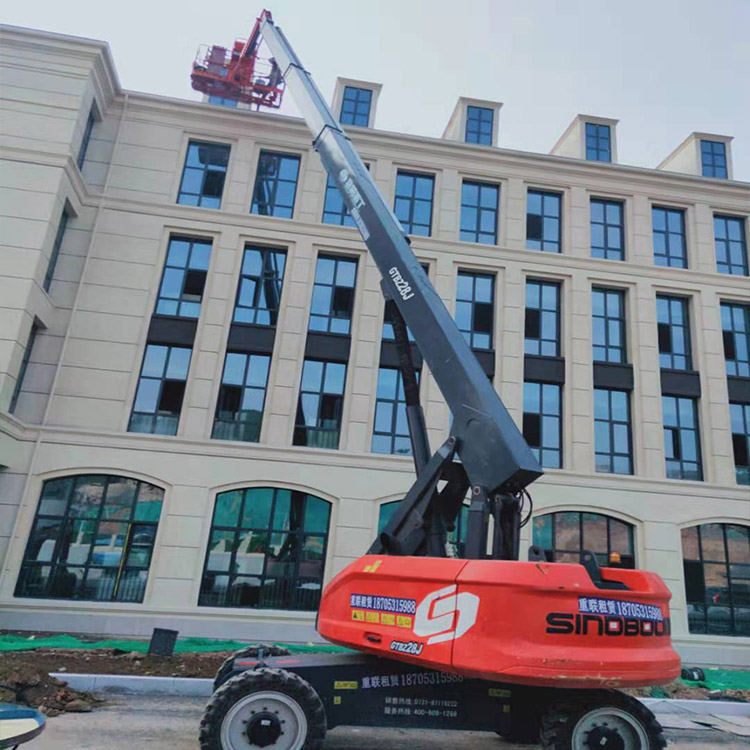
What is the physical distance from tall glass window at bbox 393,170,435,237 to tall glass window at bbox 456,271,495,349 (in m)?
2.13

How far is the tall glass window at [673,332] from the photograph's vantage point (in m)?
17.7

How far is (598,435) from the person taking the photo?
16.7m

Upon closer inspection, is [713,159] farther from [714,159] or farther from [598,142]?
[598,142]

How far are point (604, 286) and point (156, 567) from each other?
15812 mm

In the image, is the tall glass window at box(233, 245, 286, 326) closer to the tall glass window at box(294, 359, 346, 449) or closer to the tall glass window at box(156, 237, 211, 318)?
the tall glass window at box(156, 237, 211, 318)

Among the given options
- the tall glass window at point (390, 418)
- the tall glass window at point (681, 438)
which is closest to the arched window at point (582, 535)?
the tall glass window at point (681, 438)

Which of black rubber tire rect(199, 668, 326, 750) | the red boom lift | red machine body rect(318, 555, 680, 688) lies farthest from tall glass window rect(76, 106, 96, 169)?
red machine body rect(318, 555, 680, 688)

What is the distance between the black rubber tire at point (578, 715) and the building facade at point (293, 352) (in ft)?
31.7

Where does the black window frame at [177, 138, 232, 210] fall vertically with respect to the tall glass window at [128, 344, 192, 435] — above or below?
above

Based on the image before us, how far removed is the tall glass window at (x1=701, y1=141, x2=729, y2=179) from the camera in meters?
20.4

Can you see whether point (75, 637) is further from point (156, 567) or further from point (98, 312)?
point (98, 312)

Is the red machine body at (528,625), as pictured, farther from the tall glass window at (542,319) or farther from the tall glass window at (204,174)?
the tall glass window at (204,174)

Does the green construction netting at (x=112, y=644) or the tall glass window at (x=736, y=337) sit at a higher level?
the tall glass window at (x=736, y=337)

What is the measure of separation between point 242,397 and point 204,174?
24.7ft
